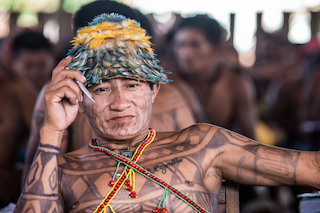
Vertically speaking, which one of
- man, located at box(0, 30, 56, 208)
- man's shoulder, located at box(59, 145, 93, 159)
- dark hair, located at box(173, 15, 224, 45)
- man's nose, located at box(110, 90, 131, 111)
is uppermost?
dark hair, located at box(173, 15, 224, 45)

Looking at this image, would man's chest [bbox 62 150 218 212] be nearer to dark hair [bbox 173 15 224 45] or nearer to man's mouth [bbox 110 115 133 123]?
man's mouth [bbox 110 115 133 123]

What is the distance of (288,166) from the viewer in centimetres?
225

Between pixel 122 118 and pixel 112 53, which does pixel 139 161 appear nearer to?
pixel 122 118

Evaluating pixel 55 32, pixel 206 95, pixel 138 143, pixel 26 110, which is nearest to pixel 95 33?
pixel 138 143

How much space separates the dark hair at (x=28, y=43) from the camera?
18.0ft

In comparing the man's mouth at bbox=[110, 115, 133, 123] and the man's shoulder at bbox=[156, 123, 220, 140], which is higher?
the man's mouth at bbox=[110, 115, 133, 123]

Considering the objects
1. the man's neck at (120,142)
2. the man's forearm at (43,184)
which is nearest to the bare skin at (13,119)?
the man's neck at (120,142)

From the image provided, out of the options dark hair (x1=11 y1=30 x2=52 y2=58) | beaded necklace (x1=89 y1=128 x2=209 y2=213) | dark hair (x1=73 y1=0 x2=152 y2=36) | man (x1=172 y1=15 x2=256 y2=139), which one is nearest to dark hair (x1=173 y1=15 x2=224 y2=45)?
man (x1=172 y1=15 x2=256 y2=139)

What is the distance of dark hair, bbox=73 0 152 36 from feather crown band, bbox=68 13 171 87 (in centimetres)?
68

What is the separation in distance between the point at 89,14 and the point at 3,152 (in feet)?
6.76

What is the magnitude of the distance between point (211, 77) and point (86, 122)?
2947 mm

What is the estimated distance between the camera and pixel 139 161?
238 cm

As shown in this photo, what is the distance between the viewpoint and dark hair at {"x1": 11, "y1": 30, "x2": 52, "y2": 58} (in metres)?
5.49

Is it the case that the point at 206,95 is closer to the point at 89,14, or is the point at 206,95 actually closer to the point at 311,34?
the point at 89,14
